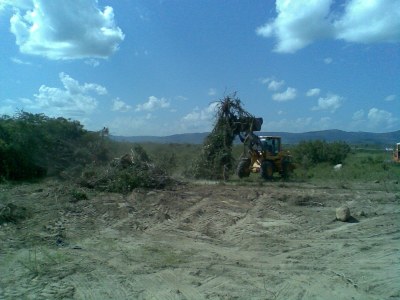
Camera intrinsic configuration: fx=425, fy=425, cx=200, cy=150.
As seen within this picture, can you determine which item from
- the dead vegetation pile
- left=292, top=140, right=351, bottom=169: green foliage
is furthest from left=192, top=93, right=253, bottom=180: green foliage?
left=292, top=140, right=351, bottom=169: green foliage

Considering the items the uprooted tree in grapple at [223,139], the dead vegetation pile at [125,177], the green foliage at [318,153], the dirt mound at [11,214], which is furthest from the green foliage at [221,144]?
the green foliage at [318,153]

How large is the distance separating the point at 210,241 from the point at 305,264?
2.43 meters

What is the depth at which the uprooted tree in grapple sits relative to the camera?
22125mm

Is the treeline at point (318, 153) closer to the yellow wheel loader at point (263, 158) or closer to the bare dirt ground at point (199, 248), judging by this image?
the yellow wheel loader at point (263, 158)

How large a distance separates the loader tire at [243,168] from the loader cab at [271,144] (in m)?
1.74

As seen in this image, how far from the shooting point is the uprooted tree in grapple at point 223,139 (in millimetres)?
22125

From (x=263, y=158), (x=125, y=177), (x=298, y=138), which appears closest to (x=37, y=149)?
(x=125, y=177)

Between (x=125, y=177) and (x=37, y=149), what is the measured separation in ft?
28.9

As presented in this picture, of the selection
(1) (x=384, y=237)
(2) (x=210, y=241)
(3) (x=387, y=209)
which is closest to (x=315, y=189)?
(3) (x=387, y=209)

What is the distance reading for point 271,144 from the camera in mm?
23766

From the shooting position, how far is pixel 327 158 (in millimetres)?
37750

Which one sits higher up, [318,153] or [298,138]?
[298,138]

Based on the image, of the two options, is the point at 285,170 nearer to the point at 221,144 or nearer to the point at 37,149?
the point at 221,144

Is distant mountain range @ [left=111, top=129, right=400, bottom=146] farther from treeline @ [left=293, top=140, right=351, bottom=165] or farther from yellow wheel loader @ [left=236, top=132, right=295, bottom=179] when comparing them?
treeline @ [left=293, top=140, right=351, bottom=165]
